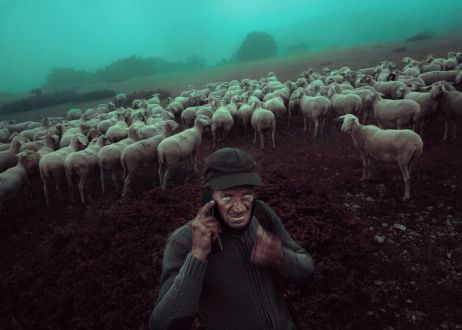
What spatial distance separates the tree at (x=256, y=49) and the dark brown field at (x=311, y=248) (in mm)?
72758

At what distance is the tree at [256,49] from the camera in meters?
76.9

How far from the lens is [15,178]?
28.1 ft

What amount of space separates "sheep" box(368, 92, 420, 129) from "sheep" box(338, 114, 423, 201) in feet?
7.78

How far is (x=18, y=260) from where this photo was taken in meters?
6.60

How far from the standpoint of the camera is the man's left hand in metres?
1.82

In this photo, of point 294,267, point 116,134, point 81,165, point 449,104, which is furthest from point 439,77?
point 294,267

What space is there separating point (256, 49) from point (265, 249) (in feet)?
270

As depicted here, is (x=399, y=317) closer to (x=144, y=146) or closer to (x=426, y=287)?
(x=426, y=287)

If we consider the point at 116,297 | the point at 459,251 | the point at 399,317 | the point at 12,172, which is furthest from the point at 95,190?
the point at 459,251

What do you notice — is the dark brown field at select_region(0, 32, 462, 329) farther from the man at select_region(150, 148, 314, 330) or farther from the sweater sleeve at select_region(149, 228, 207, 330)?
the sweater sleeve at select_region(149, 228, 207, 330)

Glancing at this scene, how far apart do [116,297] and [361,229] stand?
446 centimetres

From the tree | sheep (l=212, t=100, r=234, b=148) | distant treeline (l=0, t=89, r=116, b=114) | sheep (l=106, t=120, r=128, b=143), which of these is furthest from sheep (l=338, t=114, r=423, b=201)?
the tree

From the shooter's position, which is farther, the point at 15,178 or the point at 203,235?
the point at 15,178

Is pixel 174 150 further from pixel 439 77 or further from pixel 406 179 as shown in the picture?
pixel 439 77
